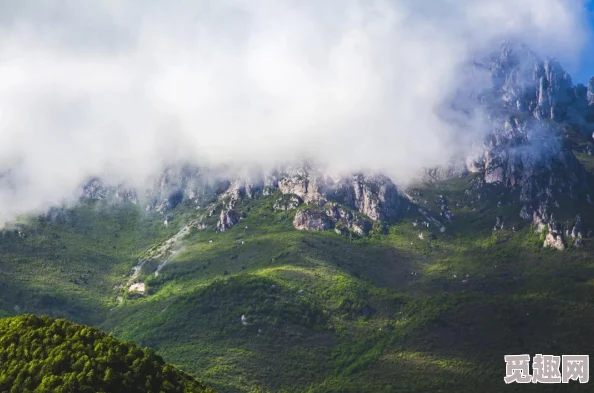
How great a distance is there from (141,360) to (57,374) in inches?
466

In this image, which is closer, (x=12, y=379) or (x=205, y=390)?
(x=12, y=379)

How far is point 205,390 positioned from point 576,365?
281 feet

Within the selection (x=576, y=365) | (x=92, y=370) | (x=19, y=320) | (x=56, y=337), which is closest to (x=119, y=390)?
(x=92, y=370)

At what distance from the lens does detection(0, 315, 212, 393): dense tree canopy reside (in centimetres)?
9506

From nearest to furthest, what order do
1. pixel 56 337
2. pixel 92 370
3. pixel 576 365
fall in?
pixel 92 370, pixel 56 337, pixel 576 365

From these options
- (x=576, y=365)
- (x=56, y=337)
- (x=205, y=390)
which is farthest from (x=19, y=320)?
(x=576, y=365)

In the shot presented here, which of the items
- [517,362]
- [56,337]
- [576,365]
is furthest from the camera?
[517,362]

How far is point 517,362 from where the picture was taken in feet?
574

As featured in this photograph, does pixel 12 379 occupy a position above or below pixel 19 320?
below

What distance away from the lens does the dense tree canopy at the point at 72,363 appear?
95062 mm

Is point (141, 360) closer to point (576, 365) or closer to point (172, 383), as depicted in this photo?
point (172, 383)

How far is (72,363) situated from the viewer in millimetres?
97562

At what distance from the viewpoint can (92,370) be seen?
95.8 meters

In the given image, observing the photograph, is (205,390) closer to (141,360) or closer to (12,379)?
(141,360)
